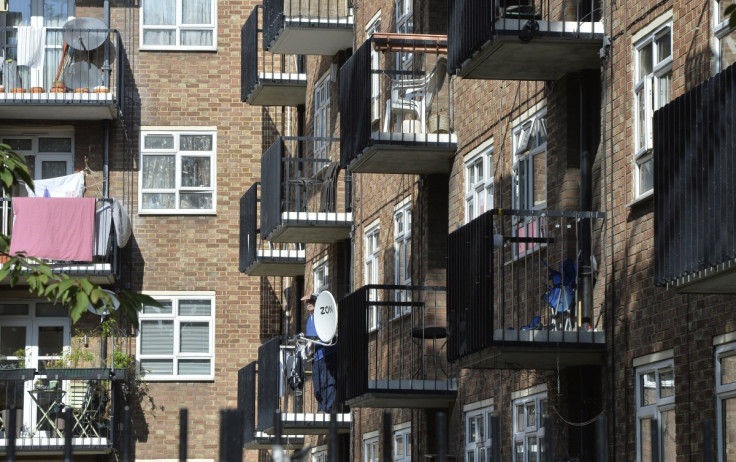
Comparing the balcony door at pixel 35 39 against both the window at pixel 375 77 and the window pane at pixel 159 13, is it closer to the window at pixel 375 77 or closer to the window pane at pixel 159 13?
the window pane at pixel 159 13

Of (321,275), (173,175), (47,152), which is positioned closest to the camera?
Answer: (321,275)

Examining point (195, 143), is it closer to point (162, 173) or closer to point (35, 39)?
point (162, 173)

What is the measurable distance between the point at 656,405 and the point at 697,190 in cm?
287

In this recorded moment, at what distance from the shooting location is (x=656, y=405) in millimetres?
13484

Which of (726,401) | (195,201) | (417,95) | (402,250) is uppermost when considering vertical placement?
(195,201)

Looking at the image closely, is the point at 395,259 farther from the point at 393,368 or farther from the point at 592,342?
the point at 592,342

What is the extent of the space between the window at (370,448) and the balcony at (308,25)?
651 cm

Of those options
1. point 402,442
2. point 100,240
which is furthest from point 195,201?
point 402,442

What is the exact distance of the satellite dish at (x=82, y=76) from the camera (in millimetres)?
31484

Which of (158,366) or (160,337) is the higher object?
(160,337)

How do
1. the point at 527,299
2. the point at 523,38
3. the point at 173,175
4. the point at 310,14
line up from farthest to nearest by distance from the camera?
the point at 173,175 → the point at 310,14 → the point at 527,299 → the point at 523,38

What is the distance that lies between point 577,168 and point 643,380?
7.94ft

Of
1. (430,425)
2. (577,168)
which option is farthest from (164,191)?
(577,168)

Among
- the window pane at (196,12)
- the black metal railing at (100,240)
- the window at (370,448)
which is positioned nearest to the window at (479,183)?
the window at (370,448)
